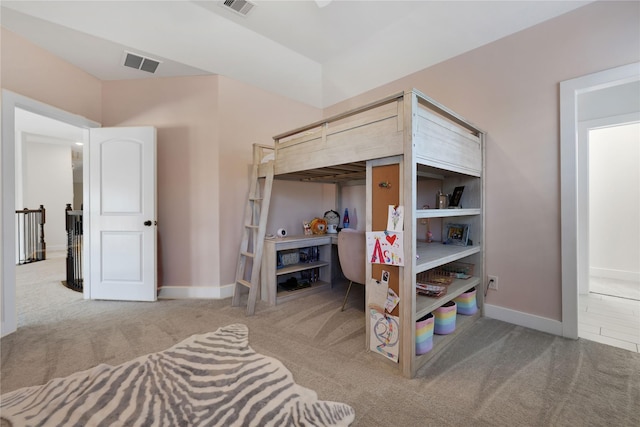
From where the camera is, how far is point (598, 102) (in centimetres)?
281

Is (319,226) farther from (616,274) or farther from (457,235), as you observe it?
(616,274)

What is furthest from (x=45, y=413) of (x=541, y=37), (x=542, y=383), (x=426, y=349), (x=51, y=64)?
(x=541, y=37)

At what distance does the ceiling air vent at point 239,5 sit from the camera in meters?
2.55

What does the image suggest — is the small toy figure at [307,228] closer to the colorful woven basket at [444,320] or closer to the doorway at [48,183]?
the colorful woven basket at [444,320]

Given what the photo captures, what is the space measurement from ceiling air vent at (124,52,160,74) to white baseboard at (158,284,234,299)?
2.55 meters

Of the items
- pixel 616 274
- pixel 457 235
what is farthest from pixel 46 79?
pixel 616 274

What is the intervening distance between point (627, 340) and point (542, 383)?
1.19 metres

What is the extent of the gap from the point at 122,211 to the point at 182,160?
89 cm

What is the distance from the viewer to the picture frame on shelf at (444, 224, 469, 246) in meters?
2.58

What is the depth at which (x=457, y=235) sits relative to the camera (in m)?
2.64

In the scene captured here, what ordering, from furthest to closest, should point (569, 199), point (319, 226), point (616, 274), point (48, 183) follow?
point (48, 183)
point (319, 226)
point (616, 274)
point (569, 199)

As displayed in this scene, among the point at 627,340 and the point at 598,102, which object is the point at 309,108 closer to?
the point at 598,102

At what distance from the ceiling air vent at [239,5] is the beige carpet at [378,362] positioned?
123 inches

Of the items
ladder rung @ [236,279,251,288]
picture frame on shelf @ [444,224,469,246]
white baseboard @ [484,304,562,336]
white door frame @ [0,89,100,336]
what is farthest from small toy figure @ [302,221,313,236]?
white door frame @ [0,89,100,336]
